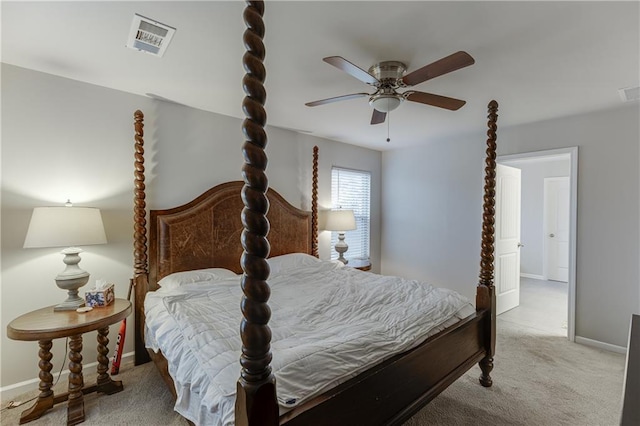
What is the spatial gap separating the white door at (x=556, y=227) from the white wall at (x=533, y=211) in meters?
0.10

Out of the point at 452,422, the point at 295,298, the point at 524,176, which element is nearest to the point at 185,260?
the point at 295,298

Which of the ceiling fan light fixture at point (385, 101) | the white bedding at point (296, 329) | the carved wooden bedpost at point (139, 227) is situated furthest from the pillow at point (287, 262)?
the ceiling fan light fixture at point (385, 101)

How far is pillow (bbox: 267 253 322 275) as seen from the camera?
3.27m

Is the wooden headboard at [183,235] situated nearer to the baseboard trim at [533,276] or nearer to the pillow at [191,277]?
the pillow at [191,277]

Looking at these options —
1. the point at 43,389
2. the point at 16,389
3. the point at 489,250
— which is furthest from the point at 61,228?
the point at 489,250

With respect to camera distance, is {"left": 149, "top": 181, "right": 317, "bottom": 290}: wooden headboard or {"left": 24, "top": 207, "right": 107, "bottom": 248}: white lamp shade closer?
{"left": 24, "top": 207, "right": 107, "bottom": 248}: white lamp shade

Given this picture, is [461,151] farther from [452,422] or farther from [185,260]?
[185,260]

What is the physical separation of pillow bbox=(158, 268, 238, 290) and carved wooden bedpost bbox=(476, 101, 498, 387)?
7.70ft

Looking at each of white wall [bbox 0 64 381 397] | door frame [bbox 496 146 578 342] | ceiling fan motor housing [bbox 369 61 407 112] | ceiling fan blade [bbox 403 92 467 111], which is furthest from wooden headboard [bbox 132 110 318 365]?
door frame [bbox 496 146 578 342]

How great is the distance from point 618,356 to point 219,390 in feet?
13.0

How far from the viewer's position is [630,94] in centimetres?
275

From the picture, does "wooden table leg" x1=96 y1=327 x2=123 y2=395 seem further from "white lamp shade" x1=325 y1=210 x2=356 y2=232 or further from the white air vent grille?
the white air vent grille

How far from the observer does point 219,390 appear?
3.99 ft

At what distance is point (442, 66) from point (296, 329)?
182 cm
